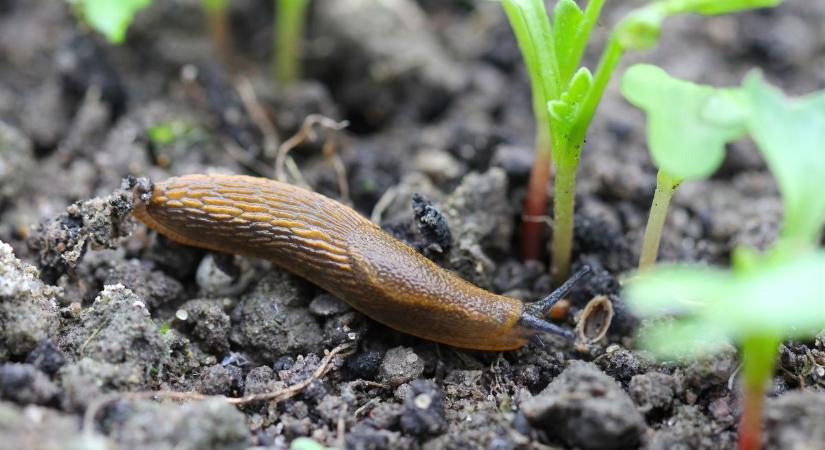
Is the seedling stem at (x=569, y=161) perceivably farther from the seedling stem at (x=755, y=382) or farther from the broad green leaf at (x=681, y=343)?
the seedling stem at (x=755, y=382)

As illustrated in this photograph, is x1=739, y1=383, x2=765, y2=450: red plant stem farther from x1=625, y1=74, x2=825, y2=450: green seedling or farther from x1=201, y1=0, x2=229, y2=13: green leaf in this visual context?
x1=201, y1=0, x2=229, y2=13: green leaf

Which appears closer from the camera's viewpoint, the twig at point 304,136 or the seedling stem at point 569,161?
the seedling stem at point 569,161

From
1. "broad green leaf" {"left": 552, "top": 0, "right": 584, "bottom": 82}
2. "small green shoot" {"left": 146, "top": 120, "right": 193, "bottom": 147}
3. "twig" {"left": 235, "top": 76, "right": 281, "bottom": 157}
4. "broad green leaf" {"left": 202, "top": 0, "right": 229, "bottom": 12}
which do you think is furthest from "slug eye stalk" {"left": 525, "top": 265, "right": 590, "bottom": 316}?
"broad green leaf" {"left": 202, "top": 0, "right": 229, "bottom": 12}

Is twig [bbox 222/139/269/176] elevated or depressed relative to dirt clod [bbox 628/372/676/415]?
depressed

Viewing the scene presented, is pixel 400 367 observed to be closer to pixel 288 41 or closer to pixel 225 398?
pixel 225 398

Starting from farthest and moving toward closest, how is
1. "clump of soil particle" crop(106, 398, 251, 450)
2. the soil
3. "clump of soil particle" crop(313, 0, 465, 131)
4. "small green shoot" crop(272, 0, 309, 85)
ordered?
"clump of soil particle" crop(313, 0, 465, 131) → "small green shoot" crop(272, 0, 309, 85) → the soil → "clump of soil particle" crop(106, 398, 251, 450)

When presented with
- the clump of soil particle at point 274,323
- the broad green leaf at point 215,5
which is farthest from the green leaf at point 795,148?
the broad green leaf at point 215,5
